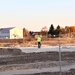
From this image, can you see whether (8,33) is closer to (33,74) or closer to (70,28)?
(70,28)

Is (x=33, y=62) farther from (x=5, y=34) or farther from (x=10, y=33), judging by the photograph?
(x=10, y=33)

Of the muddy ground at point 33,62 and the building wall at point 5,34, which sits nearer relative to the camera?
the muddy ground at point 33,62

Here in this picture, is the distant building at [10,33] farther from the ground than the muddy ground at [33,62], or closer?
farther from the ground

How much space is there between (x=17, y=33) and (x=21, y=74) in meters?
154

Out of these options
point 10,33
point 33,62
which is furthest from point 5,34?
point 33,62

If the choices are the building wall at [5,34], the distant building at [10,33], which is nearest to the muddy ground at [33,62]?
the distant building at [10,33]

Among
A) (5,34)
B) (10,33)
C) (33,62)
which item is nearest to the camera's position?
(33,62)

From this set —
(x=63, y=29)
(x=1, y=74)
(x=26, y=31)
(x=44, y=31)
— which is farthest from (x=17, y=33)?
(x=1, y=74)

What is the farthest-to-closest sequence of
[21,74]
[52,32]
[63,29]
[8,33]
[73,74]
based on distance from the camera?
1. [8,33]
2. [63,29]
3. [52,32]
4. [21,74]
5. [73,74]

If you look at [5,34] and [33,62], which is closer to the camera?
[33,62]

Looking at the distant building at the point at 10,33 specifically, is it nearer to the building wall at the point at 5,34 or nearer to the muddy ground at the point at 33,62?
the building wall at the point at 5,34

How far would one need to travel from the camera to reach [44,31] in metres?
150

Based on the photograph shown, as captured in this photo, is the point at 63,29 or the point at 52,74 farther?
the point at 63,29

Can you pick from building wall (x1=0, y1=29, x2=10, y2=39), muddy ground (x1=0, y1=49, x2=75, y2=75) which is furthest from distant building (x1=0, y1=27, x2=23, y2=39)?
muddy ground (x1=0, y1=49, x2=75, y2=75)
